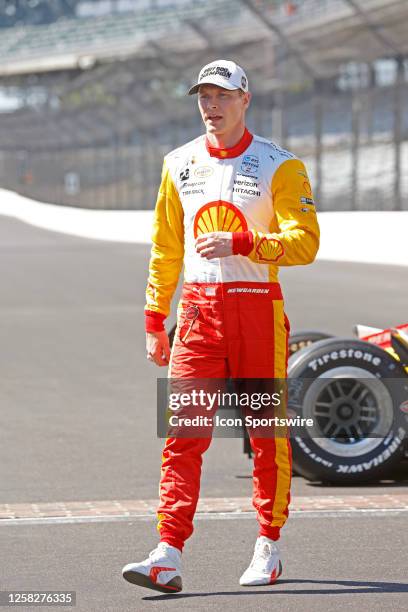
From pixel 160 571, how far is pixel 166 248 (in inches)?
44.3

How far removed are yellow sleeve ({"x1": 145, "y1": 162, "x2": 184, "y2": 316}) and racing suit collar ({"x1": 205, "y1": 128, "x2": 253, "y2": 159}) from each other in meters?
0.18

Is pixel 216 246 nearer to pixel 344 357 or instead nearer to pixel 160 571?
pixel 160 571

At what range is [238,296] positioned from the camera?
5086mm

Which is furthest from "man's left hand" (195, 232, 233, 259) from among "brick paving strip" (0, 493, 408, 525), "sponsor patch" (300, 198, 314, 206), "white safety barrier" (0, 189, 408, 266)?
"white safety barrier" (0, 189, 408, 266)

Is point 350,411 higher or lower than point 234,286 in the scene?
lower

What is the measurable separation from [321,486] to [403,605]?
2402 mm

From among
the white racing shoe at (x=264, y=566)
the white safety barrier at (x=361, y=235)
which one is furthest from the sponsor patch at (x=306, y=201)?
the white safety barrier at (x=361, y=235)

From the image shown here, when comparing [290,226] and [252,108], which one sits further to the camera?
[252,108]

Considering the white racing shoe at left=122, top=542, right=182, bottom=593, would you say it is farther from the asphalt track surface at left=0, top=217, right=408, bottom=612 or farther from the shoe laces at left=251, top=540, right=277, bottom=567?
the shoe laces at left=251, top=540, right=277, bottom=567

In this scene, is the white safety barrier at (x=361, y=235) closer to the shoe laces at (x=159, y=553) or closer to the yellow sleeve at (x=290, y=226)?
the yellow sleeve at (x=290, y=226)

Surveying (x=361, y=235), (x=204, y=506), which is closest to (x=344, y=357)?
(x=204, y=506)

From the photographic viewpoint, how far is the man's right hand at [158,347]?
17.4 feet

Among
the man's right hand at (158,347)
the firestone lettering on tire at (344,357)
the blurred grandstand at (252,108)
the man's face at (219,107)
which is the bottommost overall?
the firestone lettering on tire at (344,357)

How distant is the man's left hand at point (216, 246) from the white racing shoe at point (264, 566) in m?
1.00
